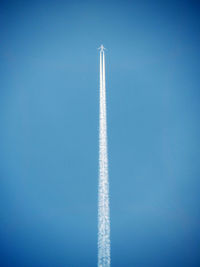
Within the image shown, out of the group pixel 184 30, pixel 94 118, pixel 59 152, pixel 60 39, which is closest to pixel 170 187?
pixel 94 118

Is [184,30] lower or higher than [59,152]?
higher

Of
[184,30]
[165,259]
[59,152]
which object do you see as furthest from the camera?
[184,30]

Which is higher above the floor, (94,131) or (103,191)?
(94,131)

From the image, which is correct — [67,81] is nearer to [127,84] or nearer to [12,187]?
[127,84]

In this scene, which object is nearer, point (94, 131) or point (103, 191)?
point (103, 191)
